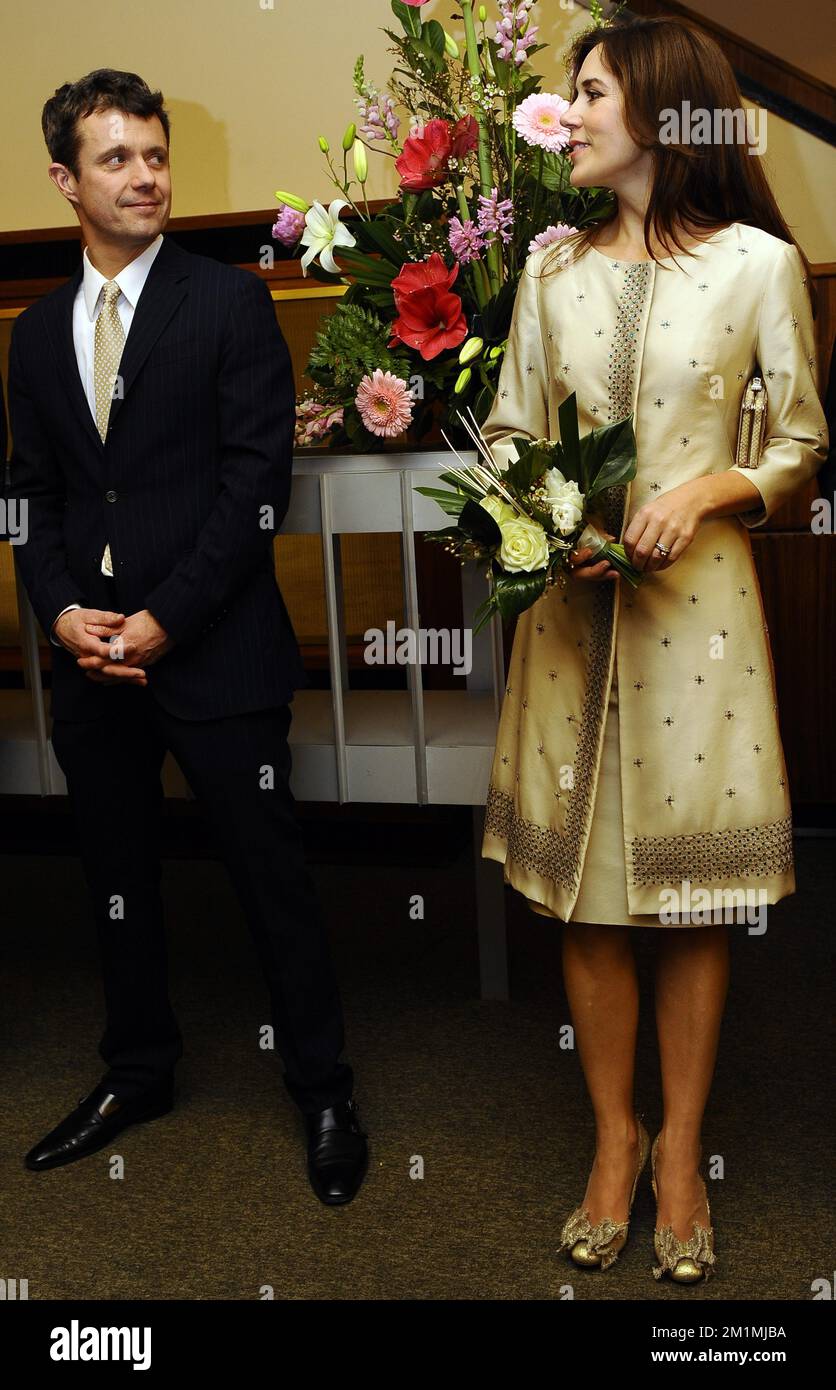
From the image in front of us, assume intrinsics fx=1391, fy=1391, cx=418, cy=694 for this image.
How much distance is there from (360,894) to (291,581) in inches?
39.1

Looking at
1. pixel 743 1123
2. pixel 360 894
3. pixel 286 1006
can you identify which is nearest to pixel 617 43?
pixel 286 1006

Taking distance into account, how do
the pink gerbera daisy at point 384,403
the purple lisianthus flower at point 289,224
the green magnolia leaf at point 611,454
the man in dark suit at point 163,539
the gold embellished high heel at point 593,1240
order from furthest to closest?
the purple lisianthus flower at point 289,224, the pink gerbera daisy at point 384,403, the man in dark suit at point 163,539, the gold embellished high heel at point 593,1240, the green magnolia leaf at point 611,454

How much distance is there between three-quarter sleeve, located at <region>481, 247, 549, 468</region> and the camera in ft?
6.25

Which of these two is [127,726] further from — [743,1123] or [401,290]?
[743,1123]

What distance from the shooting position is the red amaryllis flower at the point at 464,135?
2.25 meters

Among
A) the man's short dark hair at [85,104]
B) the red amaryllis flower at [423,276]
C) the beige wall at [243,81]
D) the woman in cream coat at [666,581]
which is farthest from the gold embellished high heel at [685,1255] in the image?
the beige wall at [243,81]

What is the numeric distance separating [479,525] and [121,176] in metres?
0.81

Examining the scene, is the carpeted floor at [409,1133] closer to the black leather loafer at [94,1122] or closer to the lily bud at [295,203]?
the black leather loafer at [94,1122]

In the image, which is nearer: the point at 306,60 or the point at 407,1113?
the point at 407,1113

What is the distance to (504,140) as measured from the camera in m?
2.31

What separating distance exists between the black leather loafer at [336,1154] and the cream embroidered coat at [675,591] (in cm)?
63

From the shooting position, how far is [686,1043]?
6.43 ft

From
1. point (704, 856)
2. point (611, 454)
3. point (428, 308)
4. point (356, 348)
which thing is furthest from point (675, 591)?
point (356, 348)
